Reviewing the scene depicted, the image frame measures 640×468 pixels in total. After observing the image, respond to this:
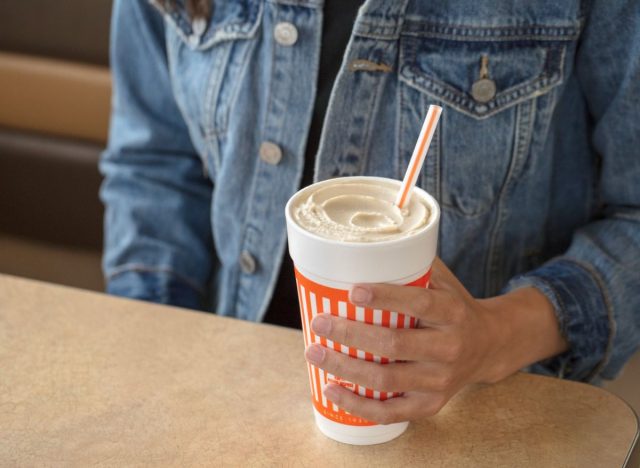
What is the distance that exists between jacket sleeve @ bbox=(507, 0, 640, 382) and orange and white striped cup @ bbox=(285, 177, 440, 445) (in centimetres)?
31

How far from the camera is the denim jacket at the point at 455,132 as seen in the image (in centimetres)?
96

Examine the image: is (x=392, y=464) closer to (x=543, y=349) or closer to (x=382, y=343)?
(x=382, y=343)

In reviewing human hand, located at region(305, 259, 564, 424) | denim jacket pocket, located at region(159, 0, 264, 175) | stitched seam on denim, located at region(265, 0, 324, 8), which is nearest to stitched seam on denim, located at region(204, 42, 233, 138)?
denim jacket pocket, located at region(159, 0, 264, 175)

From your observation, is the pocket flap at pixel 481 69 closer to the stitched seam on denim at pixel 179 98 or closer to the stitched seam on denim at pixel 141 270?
the stitched seam on denim at pixel 179 98

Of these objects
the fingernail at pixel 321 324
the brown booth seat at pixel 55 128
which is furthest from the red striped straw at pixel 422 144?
the brown booth seat at pixel 55 128

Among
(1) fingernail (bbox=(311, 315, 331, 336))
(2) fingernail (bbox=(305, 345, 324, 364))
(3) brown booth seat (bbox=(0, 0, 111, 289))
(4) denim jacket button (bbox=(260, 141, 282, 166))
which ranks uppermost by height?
(1) fingernail (bbox=(311, 315, 331, 336))

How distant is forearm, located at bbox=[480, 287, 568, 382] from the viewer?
84 centimetres

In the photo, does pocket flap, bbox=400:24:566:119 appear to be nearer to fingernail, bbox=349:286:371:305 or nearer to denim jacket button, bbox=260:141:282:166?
denim jacket button, bbox=260:141:282:166

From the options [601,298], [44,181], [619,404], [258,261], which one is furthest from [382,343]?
[44,181]

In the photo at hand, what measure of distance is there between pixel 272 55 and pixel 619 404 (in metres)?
0.60

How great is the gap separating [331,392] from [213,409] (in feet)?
0.44

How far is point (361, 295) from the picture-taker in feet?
2.17

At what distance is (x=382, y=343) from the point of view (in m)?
0.70

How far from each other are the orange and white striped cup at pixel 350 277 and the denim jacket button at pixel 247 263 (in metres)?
0.42
